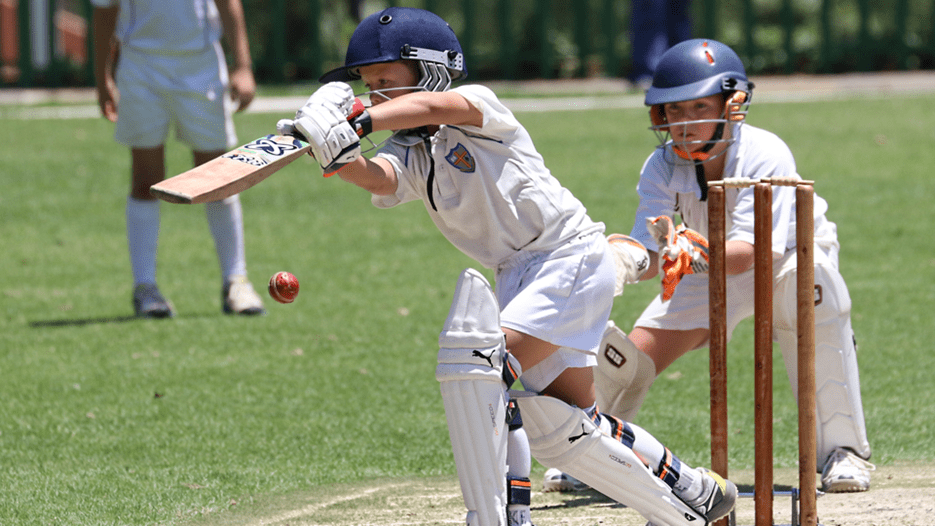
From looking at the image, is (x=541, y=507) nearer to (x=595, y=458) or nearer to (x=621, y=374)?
(x=621, y=374)

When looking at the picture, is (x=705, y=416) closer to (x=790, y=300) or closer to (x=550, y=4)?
(x=790, y=300)

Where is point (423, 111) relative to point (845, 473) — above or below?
above

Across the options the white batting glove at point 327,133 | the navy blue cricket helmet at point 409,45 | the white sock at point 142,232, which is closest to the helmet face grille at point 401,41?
the navy blue cricket helmet at point 409,45

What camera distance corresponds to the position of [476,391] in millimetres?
3162

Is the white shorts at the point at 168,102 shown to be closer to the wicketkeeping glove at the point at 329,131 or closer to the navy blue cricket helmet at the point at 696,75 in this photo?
the navy blue cricket helmet at the point at 696,75

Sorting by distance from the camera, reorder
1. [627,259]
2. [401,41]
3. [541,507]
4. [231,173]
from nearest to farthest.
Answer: [231,173] → [401,41] → [627,259] → [541,507]

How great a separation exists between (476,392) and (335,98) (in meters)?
0.84

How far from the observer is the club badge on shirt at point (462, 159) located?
338 cm

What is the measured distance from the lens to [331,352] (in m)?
6.48

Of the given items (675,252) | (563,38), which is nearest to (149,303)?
(675,252)

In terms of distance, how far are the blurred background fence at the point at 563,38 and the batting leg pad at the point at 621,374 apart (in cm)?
1378

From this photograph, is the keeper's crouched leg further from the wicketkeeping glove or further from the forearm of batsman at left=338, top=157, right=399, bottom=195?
the wicketkeeping glove

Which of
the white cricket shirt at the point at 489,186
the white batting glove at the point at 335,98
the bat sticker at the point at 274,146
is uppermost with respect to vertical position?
the white batting glove at the point at 335,98

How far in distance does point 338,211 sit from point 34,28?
8916mm
